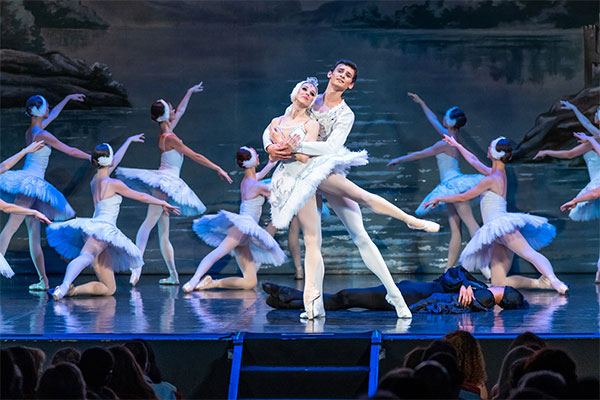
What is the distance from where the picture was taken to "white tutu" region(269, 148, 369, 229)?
16.1 feet

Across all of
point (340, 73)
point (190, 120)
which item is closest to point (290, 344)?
point (340, 73)

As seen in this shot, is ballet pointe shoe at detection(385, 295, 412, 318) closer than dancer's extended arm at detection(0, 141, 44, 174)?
Yes

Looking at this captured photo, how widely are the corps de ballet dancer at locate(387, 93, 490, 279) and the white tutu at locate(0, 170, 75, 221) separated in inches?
138

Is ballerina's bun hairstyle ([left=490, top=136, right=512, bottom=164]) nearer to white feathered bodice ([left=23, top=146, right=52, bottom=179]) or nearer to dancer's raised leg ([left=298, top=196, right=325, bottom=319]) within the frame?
dancer's raised leg ([left=298, top=196, right=325, bottom=319])

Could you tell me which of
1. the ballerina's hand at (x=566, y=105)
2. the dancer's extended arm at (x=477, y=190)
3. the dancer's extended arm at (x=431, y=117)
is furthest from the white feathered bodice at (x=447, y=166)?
the ballerina's hand at (x=566, y=105)

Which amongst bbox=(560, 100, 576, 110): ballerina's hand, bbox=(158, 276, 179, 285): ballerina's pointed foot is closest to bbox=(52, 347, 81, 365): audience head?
bbox=(158, 276, 179, 285): ballerina's pointed foot

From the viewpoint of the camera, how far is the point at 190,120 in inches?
375

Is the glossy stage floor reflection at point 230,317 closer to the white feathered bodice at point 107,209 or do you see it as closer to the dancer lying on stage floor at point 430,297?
the dancer lying on stage floor at point 430,297

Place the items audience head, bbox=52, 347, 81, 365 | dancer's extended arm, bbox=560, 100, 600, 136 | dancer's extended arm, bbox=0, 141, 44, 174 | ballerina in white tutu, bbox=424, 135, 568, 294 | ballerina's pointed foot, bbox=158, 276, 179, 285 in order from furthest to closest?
dancer's extended arm, bbox=560, 100, 600, 136
ballerina's pointed foot, bbox=158, 276, 179, 285
dancer's extended arm, bbox=0, 141, 44, 174
ballerina in white tutu, bbox=424, 135, 568, 294
audience head, bbox=52, 347, 81, 365

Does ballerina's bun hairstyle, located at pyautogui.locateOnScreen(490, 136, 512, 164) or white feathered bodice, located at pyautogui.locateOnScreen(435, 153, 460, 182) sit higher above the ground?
ballerina's bun hairstyle, located at pyautogui.locateOnScreen(490, 136, 512, 164)

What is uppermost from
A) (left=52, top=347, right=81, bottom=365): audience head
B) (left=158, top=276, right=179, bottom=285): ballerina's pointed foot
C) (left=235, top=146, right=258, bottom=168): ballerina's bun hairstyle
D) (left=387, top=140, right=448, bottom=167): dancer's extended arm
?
(left=235, top=146, right=258, bottom=168): ballerina's bun hairstyle

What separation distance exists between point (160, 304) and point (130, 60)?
4320 millimetres

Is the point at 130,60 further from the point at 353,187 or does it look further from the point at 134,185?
the point at 353,187

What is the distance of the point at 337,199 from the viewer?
5.14 m
